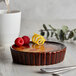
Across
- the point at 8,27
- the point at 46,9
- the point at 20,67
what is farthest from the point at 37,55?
the point at 46,9

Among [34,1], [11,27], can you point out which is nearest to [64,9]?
[34,1]

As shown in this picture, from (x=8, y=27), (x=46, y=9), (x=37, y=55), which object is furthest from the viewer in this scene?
(x=46, y=9)

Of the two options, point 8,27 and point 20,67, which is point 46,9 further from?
point 20,67

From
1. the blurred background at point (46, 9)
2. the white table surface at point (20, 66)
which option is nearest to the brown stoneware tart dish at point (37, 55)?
the white table surface at point (20, 66)

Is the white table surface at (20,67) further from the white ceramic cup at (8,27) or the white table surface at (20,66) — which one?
the white ceramic cup at (8,27)

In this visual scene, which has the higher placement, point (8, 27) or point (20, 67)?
point (8, 27)

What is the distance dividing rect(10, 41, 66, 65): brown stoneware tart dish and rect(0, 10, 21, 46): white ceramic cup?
0.86 ft

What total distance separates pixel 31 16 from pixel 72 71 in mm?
1478

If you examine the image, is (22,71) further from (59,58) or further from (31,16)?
(31,16)

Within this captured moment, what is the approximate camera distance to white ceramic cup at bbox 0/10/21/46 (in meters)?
1.54

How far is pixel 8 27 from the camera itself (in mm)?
1566

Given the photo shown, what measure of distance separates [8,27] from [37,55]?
1.34 ft

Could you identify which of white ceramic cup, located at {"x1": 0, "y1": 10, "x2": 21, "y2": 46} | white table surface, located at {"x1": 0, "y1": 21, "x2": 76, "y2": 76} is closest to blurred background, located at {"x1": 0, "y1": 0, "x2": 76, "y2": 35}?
white ceramic cup, located at {"x1": 0, "y1": 10, "x2": 21, "y2": 46}

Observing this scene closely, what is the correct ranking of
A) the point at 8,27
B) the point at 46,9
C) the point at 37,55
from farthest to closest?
the point at 46,9 → the point at 8,27 → the point at 37,55
